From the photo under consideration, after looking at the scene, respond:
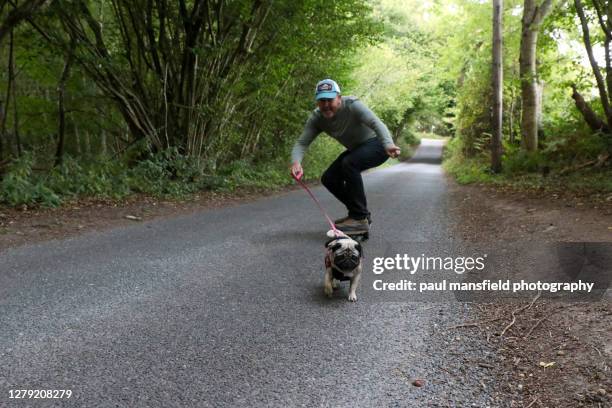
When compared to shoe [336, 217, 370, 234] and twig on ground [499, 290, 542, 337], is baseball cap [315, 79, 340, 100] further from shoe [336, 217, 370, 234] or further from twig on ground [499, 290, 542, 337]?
twig on ground [499, 290, 542, 337]

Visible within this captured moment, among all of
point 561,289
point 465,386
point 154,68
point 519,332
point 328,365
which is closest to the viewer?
point 465,386

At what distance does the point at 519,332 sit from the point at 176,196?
771 cm

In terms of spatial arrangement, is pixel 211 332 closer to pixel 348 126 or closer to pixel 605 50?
pixel 348 126

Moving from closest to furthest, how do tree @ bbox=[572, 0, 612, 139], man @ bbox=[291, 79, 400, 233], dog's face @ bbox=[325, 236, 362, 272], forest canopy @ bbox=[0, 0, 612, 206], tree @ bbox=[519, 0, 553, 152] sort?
dog's face @ bbox=[325, 236, 362, 272] → man @ bbox=[291, 79, 400, 233] → tree @ bbox=[572, 0, 612, 139] → forest canopy @ bbox=[0, 0, 612, 206] → tree @ bbox=[519, 0, 553, 152]

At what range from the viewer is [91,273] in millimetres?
4012

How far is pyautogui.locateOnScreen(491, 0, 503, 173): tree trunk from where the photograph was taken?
1417 centimetres

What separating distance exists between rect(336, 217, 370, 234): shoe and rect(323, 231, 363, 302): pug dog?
1784mm

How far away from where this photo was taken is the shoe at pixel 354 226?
17.4 ft

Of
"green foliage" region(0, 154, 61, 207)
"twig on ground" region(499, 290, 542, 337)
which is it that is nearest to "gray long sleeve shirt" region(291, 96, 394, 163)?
"twig on ground" region(499, 290, 542, 337)

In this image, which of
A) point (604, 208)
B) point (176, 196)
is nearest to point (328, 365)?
point (604, 208)

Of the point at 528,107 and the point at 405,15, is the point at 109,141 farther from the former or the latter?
the point at 405,15

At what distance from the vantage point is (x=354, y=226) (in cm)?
536

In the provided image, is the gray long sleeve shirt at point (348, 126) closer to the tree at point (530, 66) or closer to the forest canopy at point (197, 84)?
the forest canopy at point (197, 84)

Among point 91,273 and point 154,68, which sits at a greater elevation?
point 154,68
